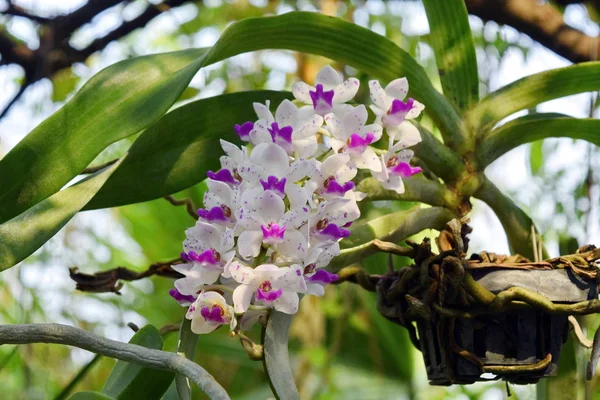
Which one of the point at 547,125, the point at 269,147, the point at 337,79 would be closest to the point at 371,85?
the point at 337,79

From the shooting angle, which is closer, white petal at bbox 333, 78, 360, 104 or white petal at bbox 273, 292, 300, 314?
white petal at bbox 273, 292, 300, 314

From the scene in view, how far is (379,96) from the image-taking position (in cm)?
64

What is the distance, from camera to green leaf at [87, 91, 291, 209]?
2.31 feet

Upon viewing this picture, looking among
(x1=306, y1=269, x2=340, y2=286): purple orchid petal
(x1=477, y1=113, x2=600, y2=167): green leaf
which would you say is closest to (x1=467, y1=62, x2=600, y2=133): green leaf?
(x1=477, y1=113, x2=600, y2=167): green leaf

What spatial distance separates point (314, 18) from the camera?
2.29ft

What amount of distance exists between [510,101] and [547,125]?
0.05 metres

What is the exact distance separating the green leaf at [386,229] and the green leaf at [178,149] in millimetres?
165

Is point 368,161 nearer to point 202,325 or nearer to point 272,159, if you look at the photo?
point 272,159

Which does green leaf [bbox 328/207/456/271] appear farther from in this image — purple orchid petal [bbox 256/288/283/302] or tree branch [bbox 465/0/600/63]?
tree branch [bbox 465/0/600/63]

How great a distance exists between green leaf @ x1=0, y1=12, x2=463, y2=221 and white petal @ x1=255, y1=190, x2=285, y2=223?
144 millimetres

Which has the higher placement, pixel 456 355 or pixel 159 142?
pixel 159 142

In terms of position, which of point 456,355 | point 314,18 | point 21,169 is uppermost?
point 314,18

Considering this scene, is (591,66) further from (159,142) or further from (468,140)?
(159,142)

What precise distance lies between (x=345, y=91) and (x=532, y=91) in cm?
26
